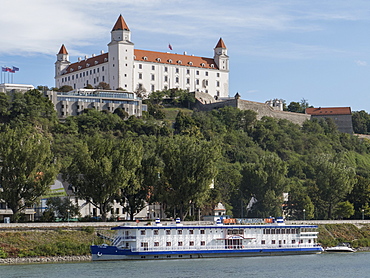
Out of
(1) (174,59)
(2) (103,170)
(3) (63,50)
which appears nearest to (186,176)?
(2) (103,170)

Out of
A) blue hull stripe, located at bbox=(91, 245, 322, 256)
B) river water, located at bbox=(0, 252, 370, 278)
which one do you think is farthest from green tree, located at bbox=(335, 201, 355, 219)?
river water, located at bbox=(0, 252, 370, 278)

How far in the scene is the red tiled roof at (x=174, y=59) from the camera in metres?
124

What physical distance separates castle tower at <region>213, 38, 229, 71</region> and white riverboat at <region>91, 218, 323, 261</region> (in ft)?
243

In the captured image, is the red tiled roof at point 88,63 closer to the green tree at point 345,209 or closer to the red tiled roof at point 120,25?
the red tiled roof at point 120,25

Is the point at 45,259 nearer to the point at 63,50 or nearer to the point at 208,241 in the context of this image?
the point at 208,241

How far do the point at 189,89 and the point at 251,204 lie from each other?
54.0 meters

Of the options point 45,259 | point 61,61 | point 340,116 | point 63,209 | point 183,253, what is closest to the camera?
point 45,259

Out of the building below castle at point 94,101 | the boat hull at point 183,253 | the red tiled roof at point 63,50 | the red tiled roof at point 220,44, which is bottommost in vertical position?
the boat hull at point 183,253

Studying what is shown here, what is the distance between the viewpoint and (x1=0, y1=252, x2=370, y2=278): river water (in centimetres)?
4478

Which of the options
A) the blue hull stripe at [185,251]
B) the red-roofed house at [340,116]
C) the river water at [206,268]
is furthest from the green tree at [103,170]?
the red-roofed house at [340,116]

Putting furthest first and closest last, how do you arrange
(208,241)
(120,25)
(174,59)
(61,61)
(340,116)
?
(340,116) → (61,61) → (174,59) → (120,25) → (208,241)

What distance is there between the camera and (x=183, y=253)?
5600cm

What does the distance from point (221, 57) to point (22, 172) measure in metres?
80.2

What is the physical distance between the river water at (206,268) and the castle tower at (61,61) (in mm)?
83228
